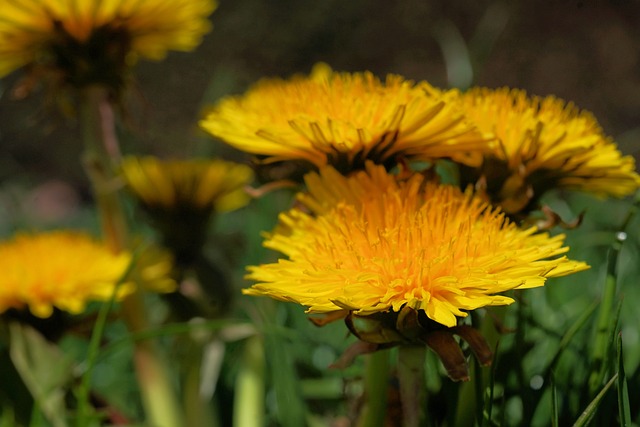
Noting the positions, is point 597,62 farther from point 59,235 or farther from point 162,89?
point 59,235

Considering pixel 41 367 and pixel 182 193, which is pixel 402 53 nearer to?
pixel 182 193

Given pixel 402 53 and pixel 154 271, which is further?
pixel 402 53

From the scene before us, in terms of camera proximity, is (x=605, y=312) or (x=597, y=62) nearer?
(x=605, y=312)

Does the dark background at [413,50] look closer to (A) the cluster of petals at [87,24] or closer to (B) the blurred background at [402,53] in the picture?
(B) the blurred background at [402,53]

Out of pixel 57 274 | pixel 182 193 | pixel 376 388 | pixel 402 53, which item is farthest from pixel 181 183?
pixel 402 53

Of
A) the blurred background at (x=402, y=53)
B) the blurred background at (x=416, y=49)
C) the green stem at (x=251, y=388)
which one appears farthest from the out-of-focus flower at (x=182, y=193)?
the blurred background at (x=416, y=49)

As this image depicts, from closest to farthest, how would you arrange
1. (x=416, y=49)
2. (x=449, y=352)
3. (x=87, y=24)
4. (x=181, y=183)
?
Answer: (x=449, y=352), (x=87, y=24), (x=181, y=183), (x=416, y=49)

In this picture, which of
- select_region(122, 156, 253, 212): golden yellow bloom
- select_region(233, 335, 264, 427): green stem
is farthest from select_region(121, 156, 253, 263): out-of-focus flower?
select_region(233, 335, 264, 427): green stem

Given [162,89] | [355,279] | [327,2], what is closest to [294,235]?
[355,279]
